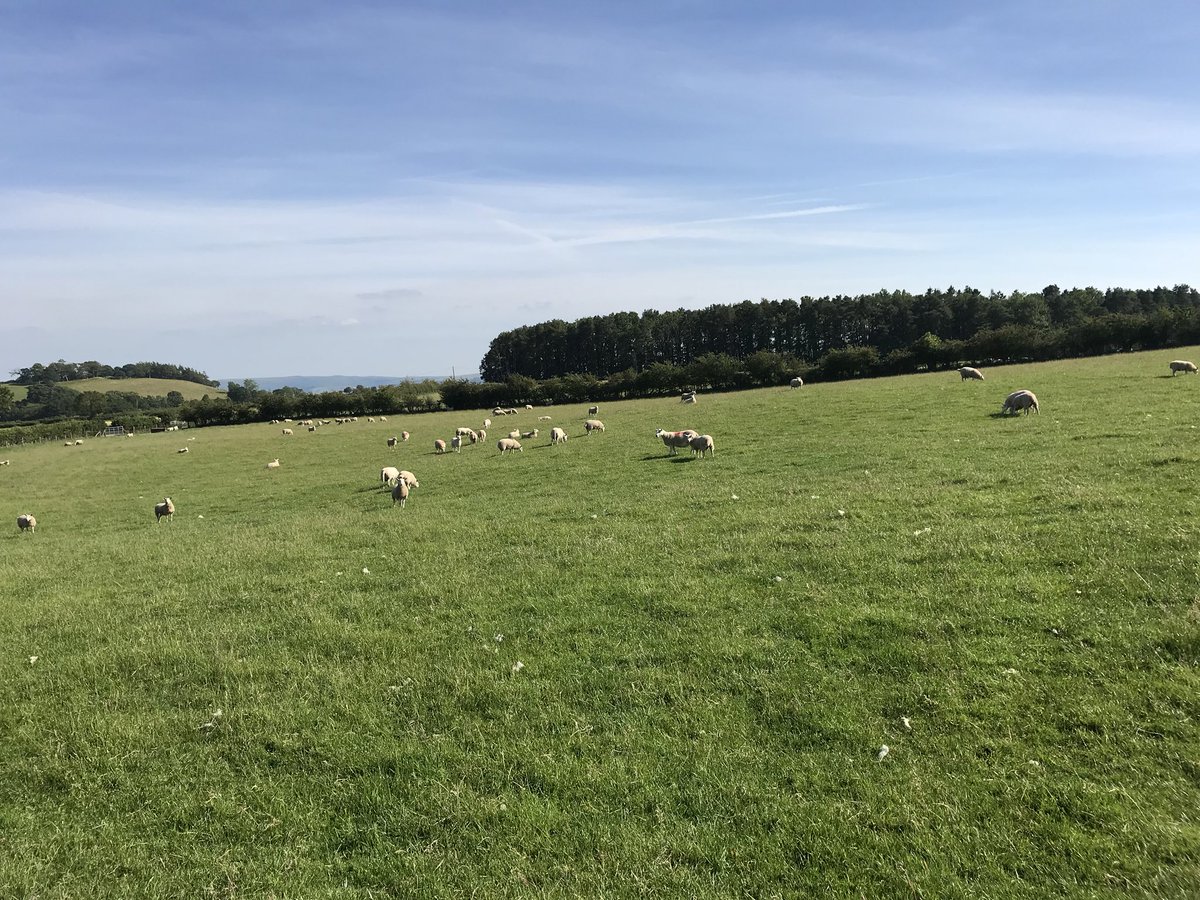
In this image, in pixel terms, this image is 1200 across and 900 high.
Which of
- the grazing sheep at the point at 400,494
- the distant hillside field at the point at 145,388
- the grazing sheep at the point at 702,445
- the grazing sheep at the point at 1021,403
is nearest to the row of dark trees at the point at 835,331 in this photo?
the grazing sheep at the point at 1021,403

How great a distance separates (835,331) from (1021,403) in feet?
356

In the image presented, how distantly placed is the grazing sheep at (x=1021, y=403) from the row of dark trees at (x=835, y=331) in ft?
192

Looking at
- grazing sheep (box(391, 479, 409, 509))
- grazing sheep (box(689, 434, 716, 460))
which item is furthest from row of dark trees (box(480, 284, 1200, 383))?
grazing sheep (box(391, 479, 409, 509))

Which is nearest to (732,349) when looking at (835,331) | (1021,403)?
(835,331)

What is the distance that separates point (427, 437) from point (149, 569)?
37.5 metres

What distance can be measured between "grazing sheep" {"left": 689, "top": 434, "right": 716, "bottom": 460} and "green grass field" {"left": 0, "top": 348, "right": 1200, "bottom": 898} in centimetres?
1055

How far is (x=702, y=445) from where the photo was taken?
26016mm

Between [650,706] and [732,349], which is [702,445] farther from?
[732,349]

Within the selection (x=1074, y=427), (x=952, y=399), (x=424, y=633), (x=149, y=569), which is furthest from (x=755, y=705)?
(x=952, y=399)

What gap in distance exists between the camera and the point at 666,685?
24.2 feet

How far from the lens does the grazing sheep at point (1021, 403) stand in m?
26.2

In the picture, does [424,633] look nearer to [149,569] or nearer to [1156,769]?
[1156,769]

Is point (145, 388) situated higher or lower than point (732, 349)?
higher

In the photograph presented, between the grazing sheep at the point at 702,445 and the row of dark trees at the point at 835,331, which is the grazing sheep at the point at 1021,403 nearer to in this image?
the grazing sheep at the point at 702,445
